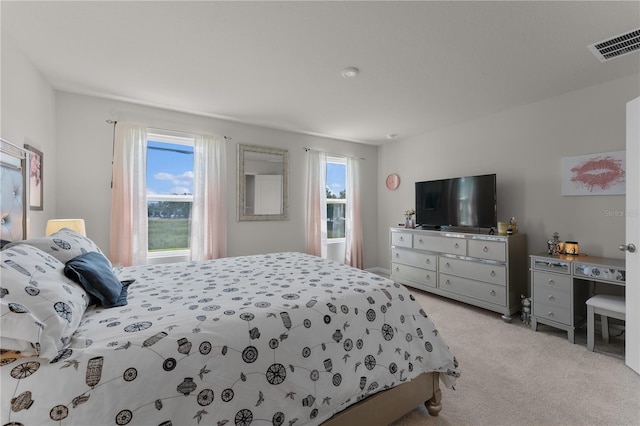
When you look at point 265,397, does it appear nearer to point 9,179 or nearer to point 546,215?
point 9,179

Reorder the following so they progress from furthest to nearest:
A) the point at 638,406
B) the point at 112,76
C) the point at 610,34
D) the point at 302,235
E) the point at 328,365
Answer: the point at 302,235 → the point at 112,76 → the point at 610,34 → the point at 638,406 → the point at 328,365

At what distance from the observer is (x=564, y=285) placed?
2.68 meters

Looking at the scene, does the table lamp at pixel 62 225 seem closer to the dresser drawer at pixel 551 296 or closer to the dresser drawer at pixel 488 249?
the dresser drawer at pixel 488 249

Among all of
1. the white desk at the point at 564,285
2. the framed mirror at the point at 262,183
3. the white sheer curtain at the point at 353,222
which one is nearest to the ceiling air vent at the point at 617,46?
the white desk at the point at 564,285

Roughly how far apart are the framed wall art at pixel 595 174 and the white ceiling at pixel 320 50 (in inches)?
30.9

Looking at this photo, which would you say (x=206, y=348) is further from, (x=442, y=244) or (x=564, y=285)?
(x=442, y=244)

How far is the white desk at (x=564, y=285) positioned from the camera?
8.26ft

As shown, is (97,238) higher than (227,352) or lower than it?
higher

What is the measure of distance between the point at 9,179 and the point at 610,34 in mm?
4347

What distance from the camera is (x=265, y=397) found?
115 cm

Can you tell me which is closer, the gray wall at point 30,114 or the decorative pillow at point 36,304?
the decorative pillow at point 36,304

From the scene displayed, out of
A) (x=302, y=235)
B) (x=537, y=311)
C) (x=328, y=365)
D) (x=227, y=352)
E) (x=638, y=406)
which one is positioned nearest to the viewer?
(x=227, y=352)

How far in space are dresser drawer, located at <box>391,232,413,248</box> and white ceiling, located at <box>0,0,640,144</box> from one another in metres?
1.88

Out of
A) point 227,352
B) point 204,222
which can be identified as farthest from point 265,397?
point 204,222
